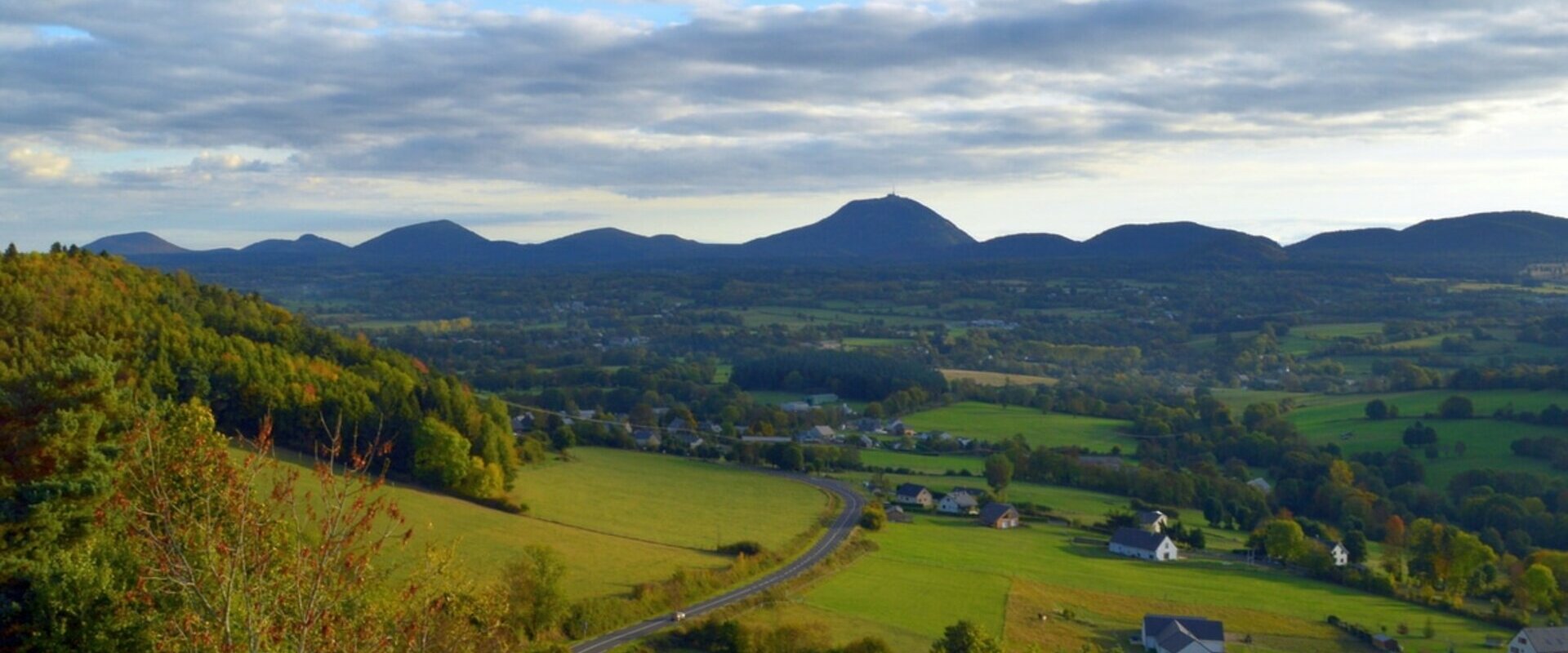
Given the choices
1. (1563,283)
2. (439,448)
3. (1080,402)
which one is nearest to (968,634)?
(439,448)

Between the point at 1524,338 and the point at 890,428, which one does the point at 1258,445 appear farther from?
the point at 1524,338

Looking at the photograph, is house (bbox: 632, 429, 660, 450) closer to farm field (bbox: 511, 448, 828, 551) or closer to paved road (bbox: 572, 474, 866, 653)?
farm field (bbox: 511, 448, 828, 551)

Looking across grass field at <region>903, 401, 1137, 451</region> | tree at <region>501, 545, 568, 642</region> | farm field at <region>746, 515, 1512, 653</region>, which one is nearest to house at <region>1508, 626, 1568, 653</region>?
farm field at <region>746, 515, 1512, 653</region>

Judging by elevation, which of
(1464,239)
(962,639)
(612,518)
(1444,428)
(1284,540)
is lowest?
(1284,540)

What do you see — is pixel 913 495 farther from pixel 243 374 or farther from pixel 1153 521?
pixel 243 374

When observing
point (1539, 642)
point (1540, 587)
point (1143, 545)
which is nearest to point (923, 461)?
point (1143, 545)
